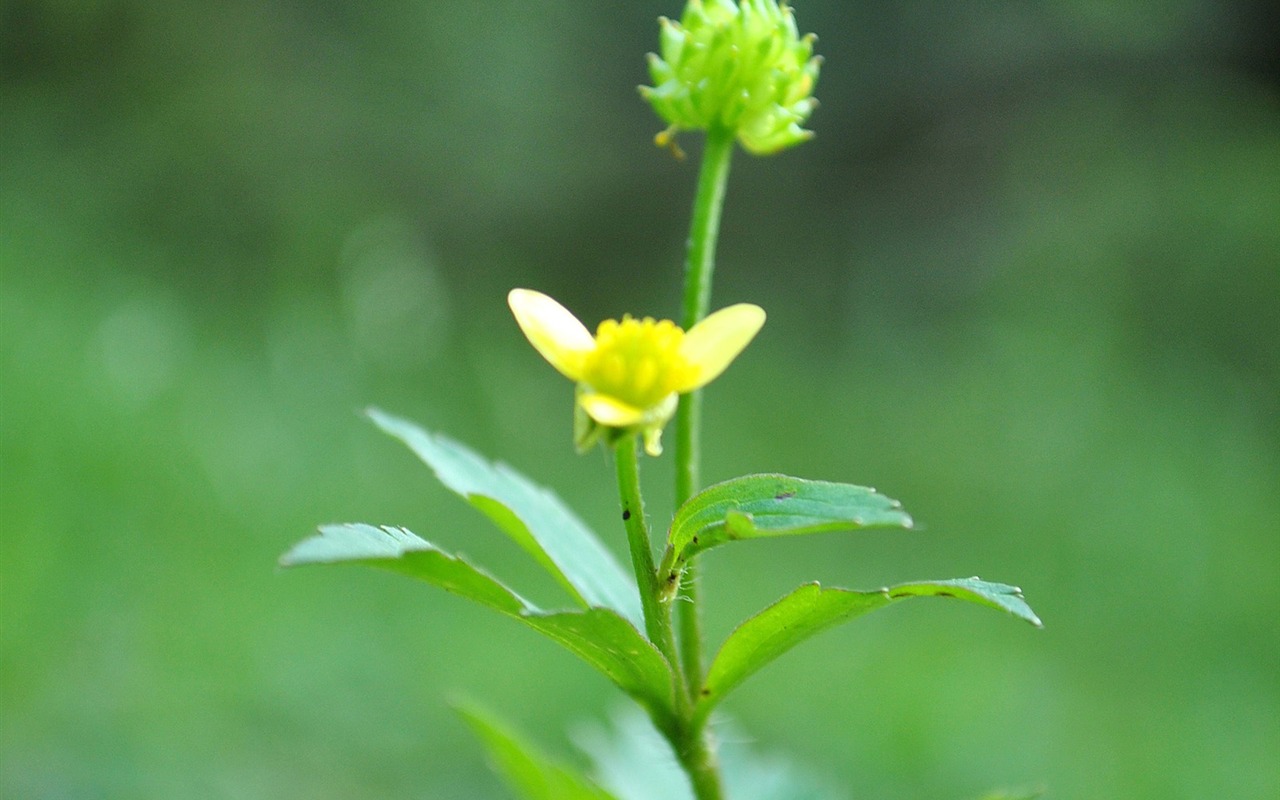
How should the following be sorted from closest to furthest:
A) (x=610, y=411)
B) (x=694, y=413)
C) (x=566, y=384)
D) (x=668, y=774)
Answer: (x=610, y=411) → (x=694, y=413) → (x=668, y=774) → (x=566, y=384)

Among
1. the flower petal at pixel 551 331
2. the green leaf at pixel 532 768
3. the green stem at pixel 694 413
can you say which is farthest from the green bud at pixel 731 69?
the green leaf at pixel 532 768

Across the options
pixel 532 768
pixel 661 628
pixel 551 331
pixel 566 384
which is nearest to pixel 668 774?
pixel 532 768

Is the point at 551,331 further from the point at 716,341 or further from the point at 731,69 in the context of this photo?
the point at 731,69

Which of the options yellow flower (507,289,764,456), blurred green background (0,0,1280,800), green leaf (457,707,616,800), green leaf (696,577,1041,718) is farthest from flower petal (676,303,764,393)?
blurred green background (0,0,1280,800)

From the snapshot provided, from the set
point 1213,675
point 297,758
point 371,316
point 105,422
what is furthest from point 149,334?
point 1213,675

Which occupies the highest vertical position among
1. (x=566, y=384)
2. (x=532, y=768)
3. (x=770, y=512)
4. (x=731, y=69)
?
(x=566, y=384)

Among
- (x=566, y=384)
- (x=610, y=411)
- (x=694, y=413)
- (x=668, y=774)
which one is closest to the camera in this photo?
(x=610, y=411)
